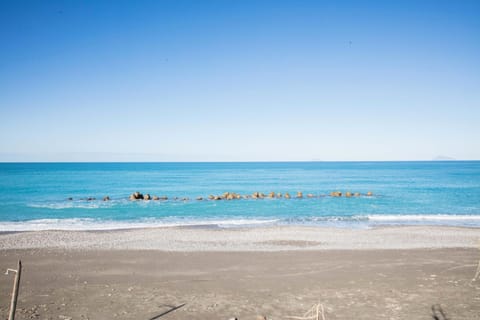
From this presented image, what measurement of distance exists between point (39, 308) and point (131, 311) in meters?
2.55

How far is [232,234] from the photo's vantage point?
68.9ft

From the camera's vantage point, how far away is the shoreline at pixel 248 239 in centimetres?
1725

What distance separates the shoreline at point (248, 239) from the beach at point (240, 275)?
0.19 feet

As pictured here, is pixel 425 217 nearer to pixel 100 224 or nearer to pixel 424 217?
pixel 424 217

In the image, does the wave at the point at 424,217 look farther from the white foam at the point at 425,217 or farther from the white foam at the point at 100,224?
the white foam at the point at 100,224

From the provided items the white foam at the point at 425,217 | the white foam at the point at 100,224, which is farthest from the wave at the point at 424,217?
the white foam at the point at 100,224

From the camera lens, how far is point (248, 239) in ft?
63.4

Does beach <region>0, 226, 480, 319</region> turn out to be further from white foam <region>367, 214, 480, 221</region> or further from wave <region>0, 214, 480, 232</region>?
white foam <region>367, 214, 480, 221</region>

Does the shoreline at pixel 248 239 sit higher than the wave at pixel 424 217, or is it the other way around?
the shoreline at pixel 248 239

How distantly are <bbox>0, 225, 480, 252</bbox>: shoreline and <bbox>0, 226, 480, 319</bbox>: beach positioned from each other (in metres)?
0.06

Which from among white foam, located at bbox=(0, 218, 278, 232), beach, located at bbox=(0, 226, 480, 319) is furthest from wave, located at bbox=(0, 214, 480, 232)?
beach, located at bbox=(0, 226, 480, 319)

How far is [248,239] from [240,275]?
693 cm

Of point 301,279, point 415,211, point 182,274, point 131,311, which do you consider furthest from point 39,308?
point 415,211

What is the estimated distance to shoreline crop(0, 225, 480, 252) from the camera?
17250 mm
